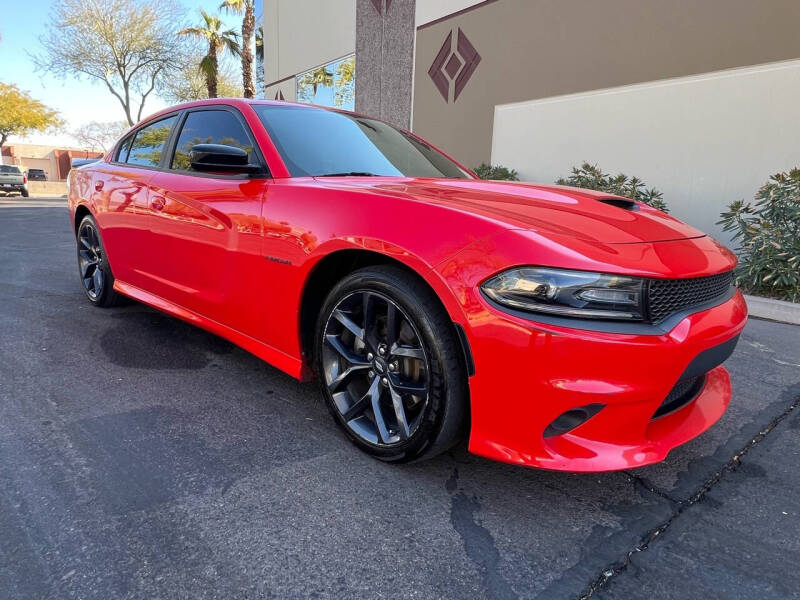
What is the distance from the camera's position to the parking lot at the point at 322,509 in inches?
59.9

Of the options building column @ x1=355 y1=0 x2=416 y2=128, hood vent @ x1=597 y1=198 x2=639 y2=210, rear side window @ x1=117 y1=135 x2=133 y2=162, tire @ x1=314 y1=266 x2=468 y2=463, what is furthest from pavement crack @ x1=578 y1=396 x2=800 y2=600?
building column @ x1=355 y1=0 x2=416 y2=128

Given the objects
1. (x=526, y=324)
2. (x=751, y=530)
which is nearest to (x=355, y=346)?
(x=526, y=324)

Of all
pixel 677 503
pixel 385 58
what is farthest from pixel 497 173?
pixel 677 503

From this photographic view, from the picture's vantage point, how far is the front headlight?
163cm

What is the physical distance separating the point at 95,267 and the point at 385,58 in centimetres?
1006

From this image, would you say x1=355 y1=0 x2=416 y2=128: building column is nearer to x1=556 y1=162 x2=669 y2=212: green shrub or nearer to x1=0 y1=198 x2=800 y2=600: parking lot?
x1=556 y1=162 x2=669 y2=212: green shrub

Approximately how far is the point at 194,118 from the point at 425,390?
8.01 feet

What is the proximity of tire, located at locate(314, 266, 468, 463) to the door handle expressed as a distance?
150cm

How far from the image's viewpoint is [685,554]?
1.65 meters

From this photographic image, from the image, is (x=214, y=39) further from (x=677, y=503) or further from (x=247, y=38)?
(x=677, y=503)

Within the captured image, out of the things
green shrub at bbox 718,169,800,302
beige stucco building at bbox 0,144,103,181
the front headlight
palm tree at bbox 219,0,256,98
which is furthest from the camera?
beige stucco building at bbox 0,144,103,181

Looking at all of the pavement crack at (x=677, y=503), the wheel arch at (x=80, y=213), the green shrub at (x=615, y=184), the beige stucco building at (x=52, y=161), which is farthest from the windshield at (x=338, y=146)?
the beige stucco building at (x=52, y=161)

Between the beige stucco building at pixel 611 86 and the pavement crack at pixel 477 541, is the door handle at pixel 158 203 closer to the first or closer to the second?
the pavement crack at pixel 477 541

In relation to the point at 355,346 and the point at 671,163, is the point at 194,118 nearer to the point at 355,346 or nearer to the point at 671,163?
the point at 355,346
